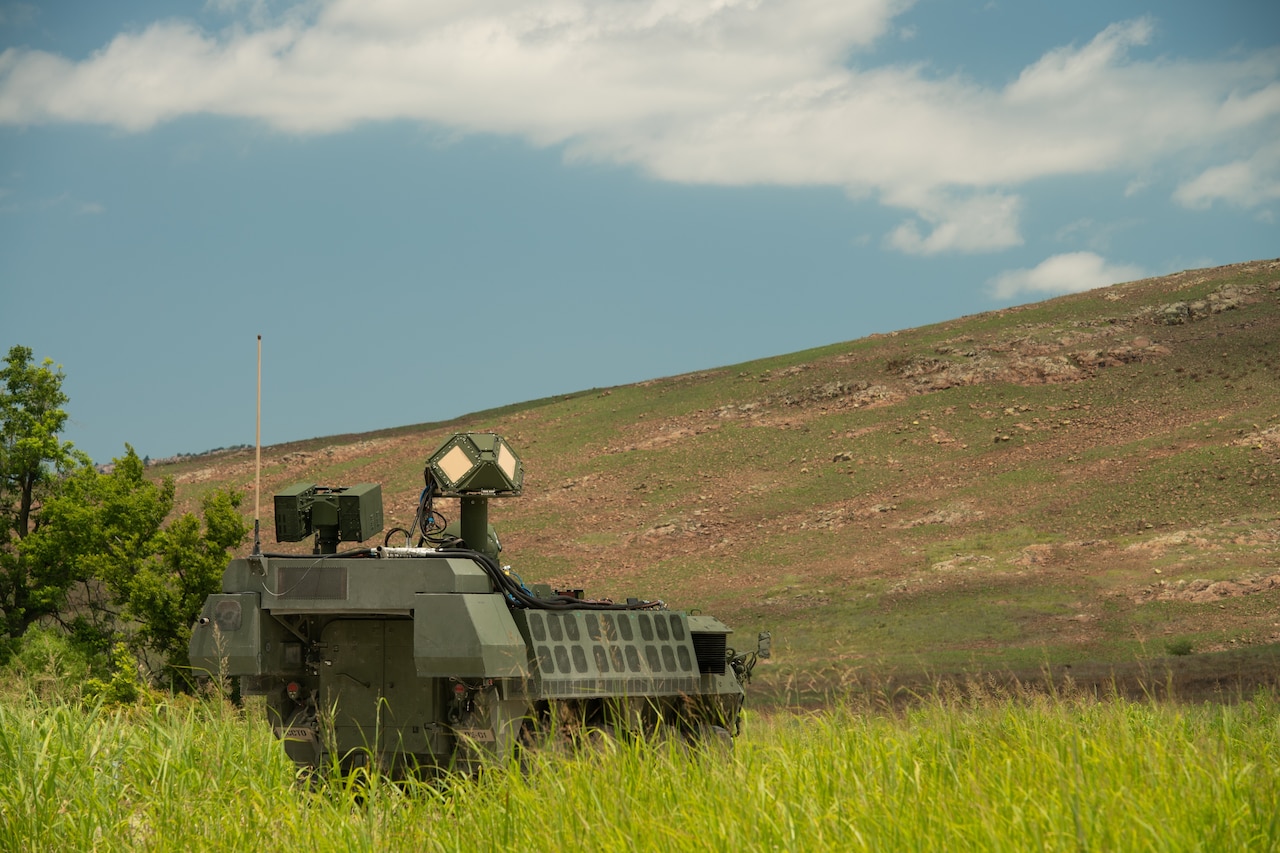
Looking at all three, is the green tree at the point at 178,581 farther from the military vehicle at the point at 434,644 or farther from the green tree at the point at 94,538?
the military vehicle at the point at 434,644

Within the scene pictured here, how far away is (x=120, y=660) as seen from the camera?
101 ft

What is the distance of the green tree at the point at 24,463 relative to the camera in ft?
114

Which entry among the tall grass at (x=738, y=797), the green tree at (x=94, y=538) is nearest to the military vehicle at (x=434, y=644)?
the tall grass at (x=738, y=797)

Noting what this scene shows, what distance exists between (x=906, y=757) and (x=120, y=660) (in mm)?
26513

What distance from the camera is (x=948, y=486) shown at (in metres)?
53.0

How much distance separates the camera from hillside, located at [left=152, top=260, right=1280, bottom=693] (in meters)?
36.4

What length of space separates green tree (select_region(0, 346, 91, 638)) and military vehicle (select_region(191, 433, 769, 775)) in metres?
24.7

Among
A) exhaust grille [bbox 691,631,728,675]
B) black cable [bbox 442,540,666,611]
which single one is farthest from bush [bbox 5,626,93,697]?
black cable [bbox 442,540,666,611]

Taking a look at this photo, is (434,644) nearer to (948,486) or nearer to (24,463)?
(24,463)

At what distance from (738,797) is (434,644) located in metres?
4.34

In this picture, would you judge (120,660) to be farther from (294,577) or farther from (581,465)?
(581,465)

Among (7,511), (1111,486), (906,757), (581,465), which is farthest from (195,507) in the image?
(906,757)

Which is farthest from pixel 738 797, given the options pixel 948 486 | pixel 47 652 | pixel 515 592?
pixel 948 486

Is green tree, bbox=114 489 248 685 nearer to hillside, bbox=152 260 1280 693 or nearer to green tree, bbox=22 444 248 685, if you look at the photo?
green tree, bbox=22 444 248 685
